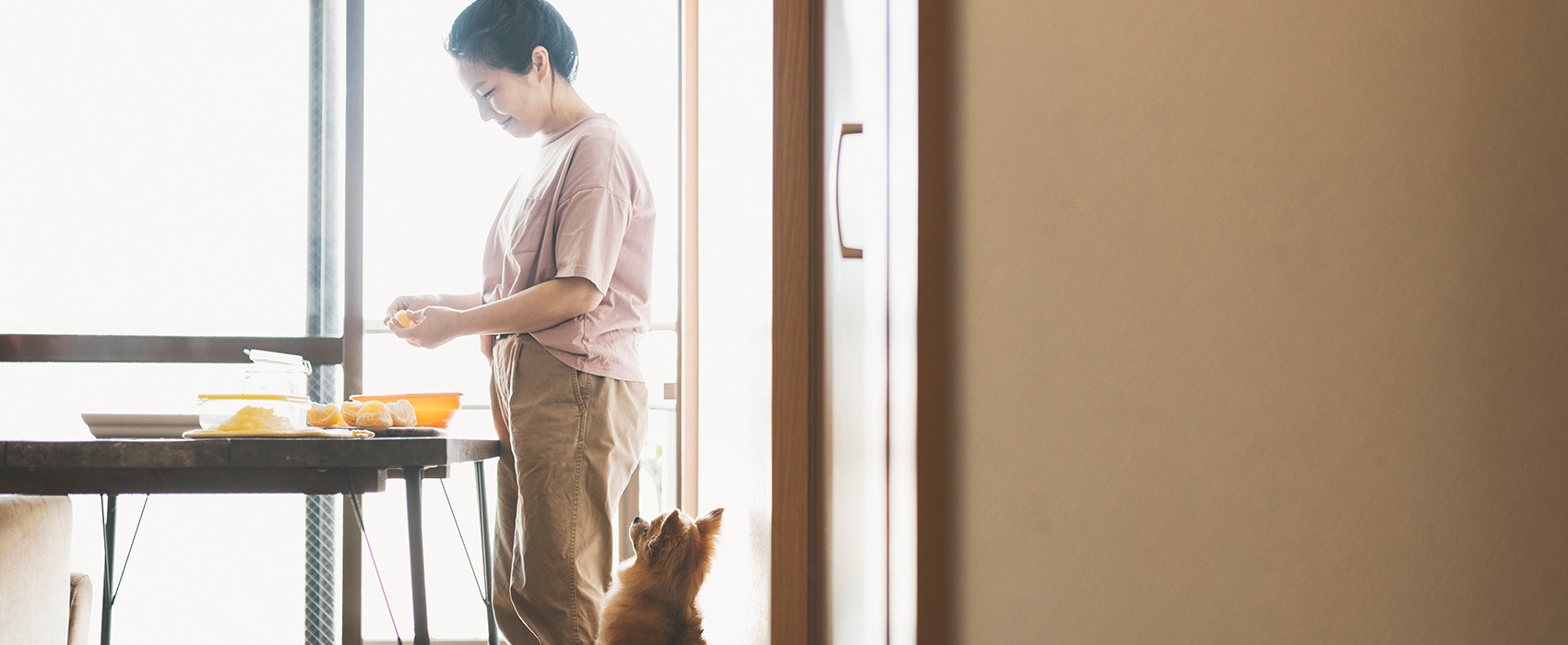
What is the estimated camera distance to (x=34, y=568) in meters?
1.27

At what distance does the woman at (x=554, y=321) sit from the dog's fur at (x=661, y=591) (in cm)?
13

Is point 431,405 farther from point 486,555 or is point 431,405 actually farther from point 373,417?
point 486,555

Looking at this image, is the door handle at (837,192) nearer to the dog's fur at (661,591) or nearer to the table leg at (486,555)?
the dog's fur at (661,591)

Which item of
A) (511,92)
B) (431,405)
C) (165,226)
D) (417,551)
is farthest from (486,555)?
(165,226)

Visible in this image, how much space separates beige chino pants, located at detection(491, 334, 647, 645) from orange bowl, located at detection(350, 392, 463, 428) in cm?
28

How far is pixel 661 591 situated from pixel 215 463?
57 cm

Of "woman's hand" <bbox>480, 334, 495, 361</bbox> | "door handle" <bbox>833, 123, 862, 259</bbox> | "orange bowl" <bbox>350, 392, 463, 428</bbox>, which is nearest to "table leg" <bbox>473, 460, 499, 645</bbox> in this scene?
"orange bowl" <bbox>350, 392, 463, 428</bbox>

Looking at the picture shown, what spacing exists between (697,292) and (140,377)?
1329mm

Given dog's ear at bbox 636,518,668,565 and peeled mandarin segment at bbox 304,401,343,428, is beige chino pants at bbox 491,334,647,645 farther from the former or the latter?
peeled mandarin segment at bbox 304,401,343,428

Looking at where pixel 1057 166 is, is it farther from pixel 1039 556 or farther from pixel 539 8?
pixel 539 8

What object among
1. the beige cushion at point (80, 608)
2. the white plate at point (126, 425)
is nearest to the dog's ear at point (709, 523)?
the white plate at point (126, 425)

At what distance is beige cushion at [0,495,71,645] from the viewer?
120 cm

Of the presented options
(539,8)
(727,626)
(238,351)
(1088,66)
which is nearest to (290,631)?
(238,351)

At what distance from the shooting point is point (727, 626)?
5.29 feet
